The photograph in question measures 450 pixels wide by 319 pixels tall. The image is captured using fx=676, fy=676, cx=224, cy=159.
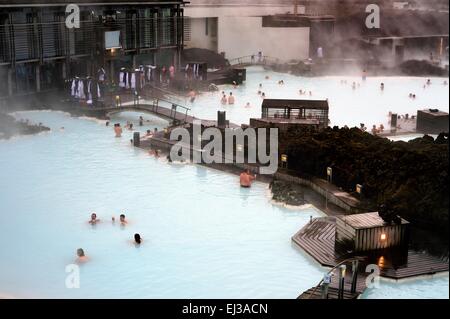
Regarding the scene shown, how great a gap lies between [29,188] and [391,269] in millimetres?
10501

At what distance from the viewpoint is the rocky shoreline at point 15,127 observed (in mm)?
24031

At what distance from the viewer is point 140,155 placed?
22.9m

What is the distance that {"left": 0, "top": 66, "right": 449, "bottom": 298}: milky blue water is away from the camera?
12938 mm

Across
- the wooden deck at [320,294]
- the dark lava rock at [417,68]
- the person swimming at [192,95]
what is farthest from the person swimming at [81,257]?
the person swimming at [192,95]

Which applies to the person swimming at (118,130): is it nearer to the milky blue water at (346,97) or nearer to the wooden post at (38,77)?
the milky blue water at (346,97)

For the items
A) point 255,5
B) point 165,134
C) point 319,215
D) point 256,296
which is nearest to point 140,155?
point 165,134

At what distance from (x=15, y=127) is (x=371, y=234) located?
15.5m

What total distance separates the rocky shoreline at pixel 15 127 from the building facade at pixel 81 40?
3.33 m

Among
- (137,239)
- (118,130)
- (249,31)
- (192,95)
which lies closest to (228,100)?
(192,95)

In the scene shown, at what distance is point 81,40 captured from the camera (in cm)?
3181

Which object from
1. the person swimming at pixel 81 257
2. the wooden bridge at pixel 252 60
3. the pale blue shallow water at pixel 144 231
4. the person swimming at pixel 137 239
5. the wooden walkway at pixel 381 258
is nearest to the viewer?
the pale blue shallow water at pixel 144 231

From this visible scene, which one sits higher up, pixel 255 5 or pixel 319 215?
A: pixel 255 5
